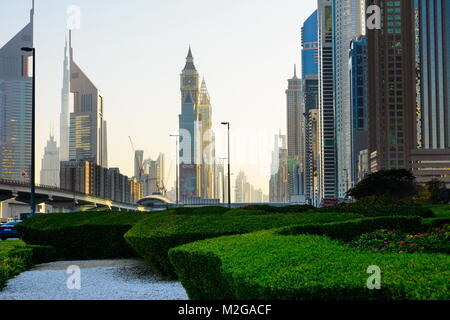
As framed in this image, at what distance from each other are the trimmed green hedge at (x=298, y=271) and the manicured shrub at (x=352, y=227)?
2.09m

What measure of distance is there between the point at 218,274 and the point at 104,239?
15.4m

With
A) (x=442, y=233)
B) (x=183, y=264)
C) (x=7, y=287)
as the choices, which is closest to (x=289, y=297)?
(x=183, y=264)

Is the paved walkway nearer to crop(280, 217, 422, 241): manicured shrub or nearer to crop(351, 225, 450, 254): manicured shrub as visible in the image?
crop(280, 217, 422, 241): manicured shrub

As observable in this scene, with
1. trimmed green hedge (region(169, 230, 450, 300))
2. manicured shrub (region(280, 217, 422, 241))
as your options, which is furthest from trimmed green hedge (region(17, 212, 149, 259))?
trimmed green hedge (region(169, 230, 450, 300))

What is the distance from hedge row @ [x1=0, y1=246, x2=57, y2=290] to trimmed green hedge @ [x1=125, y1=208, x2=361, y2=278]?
3.48 metres

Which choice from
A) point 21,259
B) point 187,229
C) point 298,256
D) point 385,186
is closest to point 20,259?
point 21,259

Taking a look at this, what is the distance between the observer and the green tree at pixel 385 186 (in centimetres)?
10038

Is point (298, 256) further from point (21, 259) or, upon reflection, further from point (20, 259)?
point (21, 259)

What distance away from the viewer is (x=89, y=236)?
23781 mm

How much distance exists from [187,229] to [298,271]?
7751 millimetres

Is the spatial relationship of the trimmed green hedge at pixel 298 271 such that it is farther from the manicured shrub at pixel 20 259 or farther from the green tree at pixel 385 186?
the green tree at pixel 385 186

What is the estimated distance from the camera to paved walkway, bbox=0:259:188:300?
13633mm

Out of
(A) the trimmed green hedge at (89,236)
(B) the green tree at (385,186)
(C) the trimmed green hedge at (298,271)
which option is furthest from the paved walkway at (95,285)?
(B) the green tree at (385,186)
